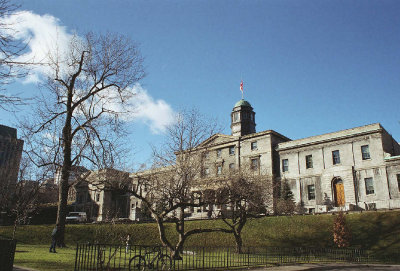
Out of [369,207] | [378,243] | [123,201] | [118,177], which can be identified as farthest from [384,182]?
[123,201]

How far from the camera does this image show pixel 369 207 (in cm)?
3847

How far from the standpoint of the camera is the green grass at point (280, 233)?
27.3m

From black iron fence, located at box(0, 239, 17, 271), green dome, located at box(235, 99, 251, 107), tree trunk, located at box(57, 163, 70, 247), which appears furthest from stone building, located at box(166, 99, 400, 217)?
black iron fence, located at box(0, 239, 17, 271)

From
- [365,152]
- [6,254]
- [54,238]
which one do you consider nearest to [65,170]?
[54,238]

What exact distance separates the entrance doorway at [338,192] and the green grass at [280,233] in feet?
41.5

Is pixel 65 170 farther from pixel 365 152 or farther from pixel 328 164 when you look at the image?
pixel 365 152

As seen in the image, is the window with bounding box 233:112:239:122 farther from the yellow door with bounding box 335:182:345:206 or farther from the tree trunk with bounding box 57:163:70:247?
the tree trunk with bounding box 57:163:70:247

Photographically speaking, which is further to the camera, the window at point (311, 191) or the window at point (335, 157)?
the window at point (311, 191)

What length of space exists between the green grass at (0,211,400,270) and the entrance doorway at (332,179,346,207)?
41.5 feet

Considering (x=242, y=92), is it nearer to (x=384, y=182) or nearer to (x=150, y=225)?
(x=384, y=182)

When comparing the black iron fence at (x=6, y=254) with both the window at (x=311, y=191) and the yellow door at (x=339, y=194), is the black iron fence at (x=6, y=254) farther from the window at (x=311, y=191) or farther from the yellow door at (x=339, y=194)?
the window at (x=311, y=191)

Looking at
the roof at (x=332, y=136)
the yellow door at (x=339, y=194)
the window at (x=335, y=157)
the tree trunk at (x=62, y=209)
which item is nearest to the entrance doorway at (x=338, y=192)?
the yellow door at (x=339, y=194)

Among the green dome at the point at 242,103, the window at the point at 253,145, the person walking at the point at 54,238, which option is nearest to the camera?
the person walking at the point at 54,238

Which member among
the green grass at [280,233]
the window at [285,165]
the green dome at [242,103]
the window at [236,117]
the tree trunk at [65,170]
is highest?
the green dome at [242,103]
